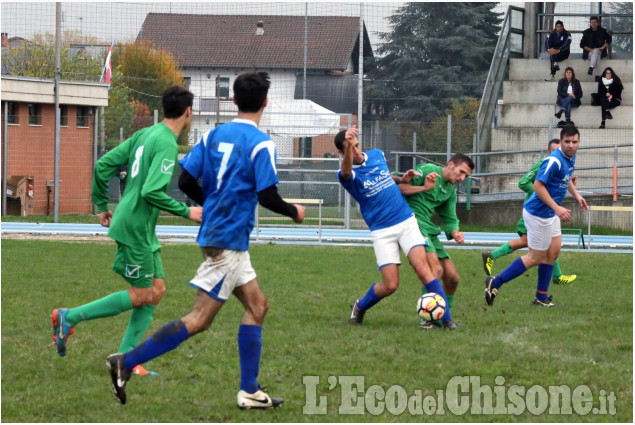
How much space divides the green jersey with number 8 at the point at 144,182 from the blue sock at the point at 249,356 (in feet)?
2.84

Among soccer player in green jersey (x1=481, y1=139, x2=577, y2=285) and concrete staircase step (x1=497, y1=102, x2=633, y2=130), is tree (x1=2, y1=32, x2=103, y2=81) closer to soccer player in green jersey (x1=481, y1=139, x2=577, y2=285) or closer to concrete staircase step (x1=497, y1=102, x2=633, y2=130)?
concrete staircase step (x1=497, y1=102, x2=633, y2=130)

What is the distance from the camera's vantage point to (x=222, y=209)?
5762 mm

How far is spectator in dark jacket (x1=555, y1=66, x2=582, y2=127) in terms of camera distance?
996 inches

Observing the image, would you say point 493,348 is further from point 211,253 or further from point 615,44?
point 615,44

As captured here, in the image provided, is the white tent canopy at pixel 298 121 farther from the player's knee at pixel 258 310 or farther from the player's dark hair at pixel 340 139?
the player's knee at pixel 258 310

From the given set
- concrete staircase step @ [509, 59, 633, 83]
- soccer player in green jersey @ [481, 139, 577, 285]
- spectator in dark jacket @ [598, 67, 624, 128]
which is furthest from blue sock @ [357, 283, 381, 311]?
concrete staircase step @ [509, 59, 633, 83]

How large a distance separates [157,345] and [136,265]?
93 cm

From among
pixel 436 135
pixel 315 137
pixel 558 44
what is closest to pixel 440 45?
pixel 558 44

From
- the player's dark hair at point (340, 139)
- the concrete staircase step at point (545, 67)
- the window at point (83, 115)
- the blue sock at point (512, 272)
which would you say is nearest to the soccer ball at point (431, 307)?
the player's dark hair at point (340, 139)

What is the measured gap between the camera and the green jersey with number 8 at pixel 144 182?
6133mm

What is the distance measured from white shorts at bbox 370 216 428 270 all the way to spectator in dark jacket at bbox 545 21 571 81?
20.0m

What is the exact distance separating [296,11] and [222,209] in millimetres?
25724

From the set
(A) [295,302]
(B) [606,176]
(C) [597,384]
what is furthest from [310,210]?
(C) [597,384]

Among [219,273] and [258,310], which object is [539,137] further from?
[219,273]
